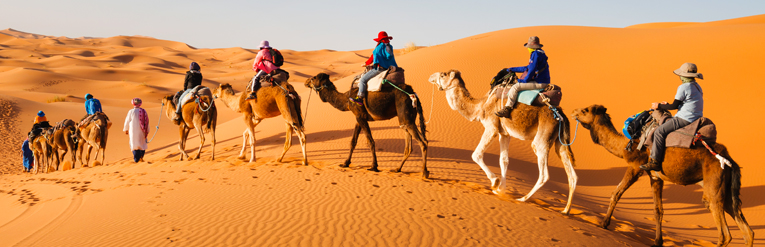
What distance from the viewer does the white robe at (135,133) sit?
491 inches

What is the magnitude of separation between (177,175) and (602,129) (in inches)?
313

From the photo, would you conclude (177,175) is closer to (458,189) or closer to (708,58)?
(458,189)

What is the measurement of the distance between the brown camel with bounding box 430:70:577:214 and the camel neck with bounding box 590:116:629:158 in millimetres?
515

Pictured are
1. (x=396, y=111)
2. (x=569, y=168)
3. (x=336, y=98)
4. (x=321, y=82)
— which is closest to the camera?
(x=569, y=168)

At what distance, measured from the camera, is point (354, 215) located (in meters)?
5.75

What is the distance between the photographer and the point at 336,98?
9.76 metres

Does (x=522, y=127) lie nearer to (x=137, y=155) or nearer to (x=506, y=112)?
(x=506, y=112)

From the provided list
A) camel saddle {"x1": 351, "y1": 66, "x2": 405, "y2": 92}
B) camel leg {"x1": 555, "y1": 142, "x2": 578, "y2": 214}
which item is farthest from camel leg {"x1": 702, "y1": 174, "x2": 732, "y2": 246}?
camel saddle {"x1": 351, "y1": 66, "x2": 405, "y2": 92}

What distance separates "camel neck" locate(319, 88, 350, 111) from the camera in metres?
9.66

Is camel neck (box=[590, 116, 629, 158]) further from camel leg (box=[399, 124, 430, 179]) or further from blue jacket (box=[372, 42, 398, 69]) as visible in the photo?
blue jacket (box=[372, 42, 398, 69])

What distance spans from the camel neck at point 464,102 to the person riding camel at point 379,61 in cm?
146

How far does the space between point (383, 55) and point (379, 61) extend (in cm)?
15

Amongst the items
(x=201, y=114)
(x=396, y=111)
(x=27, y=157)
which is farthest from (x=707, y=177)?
(x=27, y=157)

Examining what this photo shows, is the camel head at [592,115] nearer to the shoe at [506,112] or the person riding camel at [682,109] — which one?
the person riding camel at [682,109]
